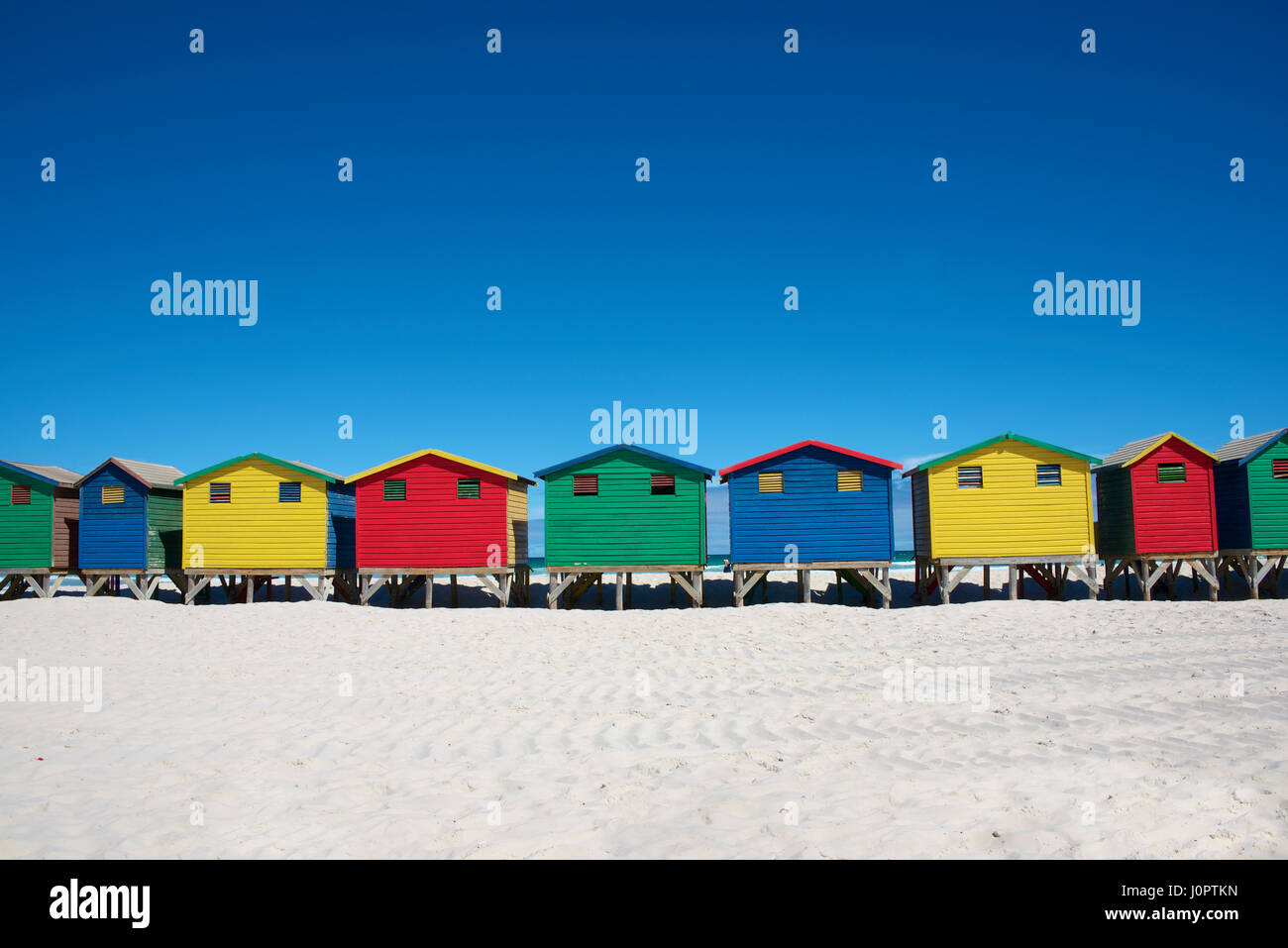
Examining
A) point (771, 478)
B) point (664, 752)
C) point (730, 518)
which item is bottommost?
point (664, 752)

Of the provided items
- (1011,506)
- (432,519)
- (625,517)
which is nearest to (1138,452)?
(1011,506)

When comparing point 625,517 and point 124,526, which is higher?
point 124,526

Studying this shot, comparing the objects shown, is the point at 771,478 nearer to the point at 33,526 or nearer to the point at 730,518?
the point at 730,518

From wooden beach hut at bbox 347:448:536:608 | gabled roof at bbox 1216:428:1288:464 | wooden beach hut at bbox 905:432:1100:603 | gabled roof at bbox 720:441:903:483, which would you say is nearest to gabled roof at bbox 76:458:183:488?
wooden beach hut at bbox 347:448:536:608

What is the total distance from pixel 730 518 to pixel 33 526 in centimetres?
2298

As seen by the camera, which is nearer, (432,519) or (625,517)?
(625,517)

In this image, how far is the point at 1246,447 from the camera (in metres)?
24.8

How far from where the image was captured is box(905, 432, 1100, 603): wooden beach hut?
22.9 metres

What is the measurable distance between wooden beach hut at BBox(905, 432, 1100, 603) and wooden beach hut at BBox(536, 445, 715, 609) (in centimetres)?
694

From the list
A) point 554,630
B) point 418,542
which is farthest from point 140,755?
point 418,542
